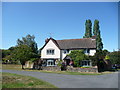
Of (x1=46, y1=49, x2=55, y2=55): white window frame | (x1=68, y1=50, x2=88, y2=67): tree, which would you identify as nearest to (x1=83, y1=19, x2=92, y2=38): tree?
(x1=46, y1=49, x2=55, y2=55): white window frame

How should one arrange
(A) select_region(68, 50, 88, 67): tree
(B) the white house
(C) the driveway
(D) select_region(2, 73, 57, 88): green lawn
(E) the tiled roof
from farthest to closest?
1. (B) the white house
2. (E) the tiled roof
3. (A) select_region(68, 50, 88, 67): tree
4. (C) the driveway
5. (D) select_region(2, 73, 57, 88): green lawn

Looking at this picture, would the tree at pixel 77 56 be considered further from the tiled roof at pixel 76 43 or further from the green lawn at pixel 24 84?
the green lawn at pixel 24 84

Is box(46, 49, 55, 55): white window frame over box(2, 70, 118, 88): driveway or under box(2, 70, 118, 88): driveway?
over

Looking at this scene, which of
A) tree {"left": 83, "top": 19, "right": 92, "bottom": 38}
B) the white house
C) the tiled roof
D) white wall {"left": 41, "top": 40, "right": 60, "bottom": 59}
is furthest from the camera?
tree {"left": 83, "top": 19, "right": 92, "bottom": 38}

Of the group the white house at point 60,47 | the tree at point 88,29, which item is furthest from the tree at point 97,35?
the white house at point 60,47

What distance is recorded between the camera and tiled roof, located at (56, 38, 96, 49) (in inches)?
1366

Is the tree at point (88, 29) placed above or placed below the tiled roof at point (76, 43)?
above

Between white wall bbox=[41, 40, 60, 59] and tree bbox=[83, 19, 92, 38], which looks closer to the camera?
white wall bbox=[41, 40, 60, 59]

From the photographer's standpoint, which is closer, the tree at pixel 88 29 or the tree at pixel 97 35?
the tree at pixel 97 35

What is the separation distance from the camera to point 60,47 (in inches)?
1483

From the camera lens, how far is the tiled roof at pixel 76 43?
34.7m

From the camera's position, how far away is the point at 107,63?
121 feet

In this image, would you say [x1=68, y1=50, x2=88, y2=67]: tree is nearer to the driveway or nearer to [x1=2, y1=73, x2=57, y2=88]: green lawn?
the driveway

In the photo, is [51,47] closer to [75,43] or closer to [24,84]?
[75,43]
